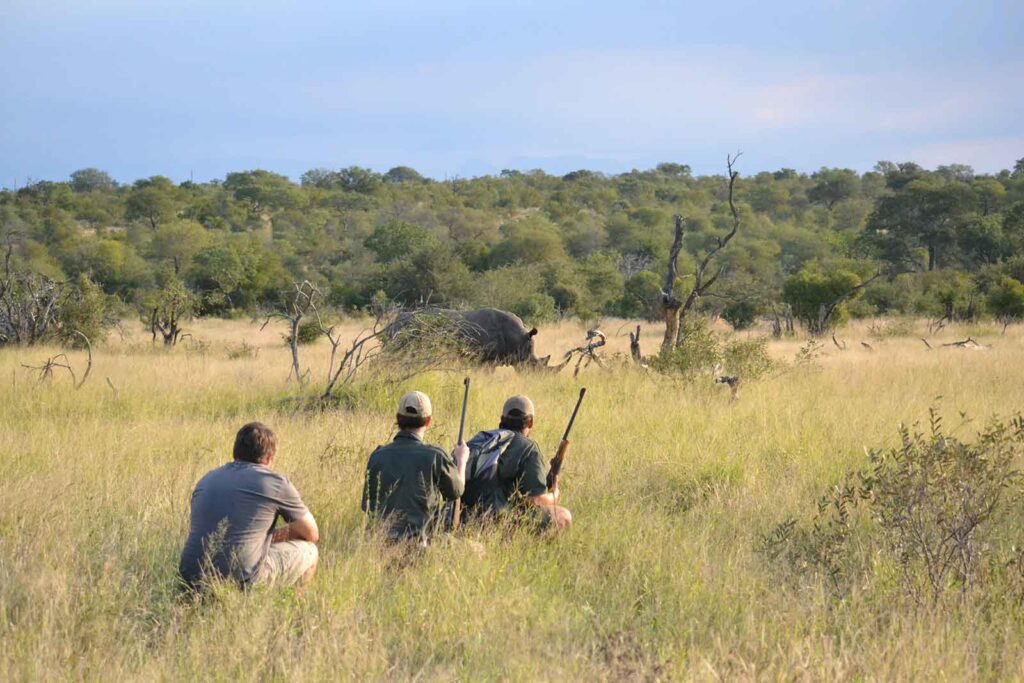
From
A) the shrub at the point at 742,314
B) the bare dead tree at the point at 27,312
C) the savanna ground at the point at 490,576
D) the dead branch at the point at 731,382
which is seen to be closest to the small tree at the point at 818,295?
the shrub at the point at 742,314

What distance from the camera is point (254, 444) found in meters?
4.16

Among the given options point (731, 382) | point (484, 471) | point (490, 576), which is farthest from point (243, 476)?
point (731, 382)

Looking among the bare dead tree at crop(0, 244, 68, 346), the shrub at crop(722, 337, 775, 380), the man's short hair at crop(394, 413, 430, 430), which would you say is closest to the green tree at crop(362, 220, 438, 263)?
the bare dead tree at crop(0, 244, 68, 346)

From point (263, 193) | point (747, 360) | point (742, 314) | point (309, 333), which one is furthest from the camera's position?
point (263, 193)

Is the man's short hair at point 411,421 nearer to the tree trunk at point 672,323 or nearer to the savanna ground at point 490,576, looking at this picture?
the savanna ground at point 490,576

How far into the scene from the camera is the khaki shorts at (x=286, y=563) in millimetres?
4105

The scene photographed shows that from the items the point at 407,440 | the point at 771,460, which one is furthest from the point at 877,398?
the point at 407,440

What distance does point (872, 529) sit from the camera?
17.5 feet

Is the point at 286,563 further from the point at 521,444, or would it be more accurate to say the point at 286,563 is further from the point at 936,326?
the point at 936,326

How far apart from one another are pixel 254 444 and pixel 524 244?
32256 millimetres

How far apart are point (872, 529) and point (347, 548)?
2859mm

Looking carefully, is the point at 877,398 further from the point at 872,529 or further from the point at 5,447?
the point at 5,447

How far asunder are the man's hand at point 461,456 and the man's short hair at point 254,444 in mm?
1077

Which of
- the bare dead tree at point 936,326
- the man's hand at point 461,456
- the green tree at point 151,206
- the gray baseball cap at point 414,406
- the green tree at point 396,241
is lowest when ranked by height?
the bare dead tree at point 936,326
